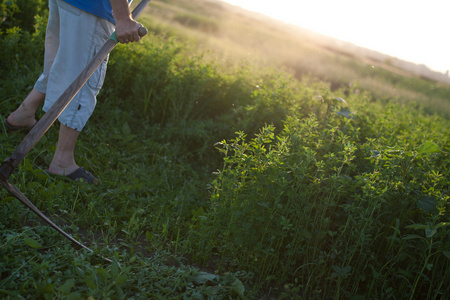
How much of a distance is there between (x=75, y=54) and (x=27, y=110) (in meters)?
0.84

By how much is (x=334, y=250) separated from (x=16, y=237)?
1.79 m

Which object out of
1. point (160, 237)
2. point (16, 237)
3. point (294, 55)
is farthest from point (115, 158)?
point (294, 55)

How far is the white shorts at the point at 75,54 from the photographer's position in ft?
8.62

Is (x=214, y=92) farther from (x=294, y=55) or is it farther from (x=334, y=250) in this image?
(x=294, y=55)

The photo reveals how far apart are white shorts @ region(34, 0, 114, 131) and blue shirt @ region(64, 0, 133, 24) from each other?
0.13 ft

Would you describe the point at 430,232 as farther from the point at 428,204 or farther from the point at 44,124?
the point at 44,124

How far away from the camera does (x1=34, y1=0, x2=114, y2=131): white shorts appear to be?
8.62ft

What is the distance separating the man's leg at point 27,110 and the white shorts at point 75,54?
0.36 meters

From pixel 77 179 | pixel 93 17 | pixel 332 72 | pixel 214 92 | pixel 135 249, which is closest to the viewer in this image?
pixel 135 249

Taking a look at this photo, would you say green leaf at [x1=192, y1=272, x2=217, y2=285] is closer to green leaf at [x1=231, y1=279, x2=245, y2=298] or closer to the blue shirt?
green leaf at [x1=231, y1=279, x2=245, y2=298]

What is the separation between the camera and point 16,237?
1.97 metres

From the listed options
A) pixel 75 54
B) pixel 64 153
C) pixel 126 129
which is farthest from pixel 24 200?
pixel 126 129

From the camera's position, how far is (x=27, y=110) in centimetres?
312

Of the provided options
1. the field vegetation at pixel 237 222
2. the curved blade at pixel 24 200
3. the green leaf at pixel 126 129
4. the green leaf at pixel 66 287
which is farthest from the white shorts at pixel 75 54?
the green leaf at pixel 66 287
